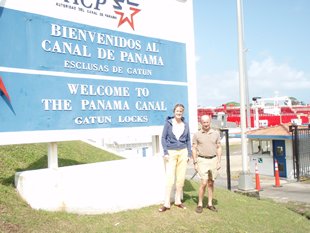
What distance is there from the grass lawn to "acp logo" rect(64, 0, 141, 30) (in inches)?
115

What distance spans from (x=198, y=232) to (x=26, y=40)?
3.53 meters

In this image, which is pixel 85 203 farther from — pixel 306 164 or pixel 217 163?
pixel 306 164

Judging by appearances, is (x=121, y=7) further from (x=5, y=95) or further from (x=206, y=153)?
(x=206, y=153)

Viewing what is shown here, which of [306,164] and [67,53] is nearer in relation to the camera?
[67,53]

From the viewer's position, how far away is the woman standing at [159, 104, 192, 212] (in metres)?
6.26

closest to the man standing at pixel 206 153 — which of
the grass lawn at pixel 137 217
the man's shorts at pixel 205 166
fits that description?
the man's shorts at pixel 205 166

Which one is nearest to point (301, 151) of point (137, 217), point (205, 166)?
point (205, 166)

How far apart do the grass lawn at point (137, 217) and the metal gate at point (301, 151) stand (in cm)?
849

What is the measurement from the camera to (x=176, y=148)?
6.27m

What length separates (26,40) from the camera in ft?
16.6

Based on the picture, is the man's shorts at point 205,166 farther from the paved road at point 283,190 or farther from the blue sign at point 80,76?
the paved road at point 283,190

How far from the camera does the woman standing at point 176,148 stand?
6.26 meters

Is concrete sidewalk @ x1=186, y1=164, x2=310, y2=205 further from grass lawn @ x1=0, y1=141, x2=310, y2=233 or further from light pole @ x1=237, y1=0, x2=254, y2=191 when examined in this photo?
grass lawn @ x1=0, y1=141, x2=310, y2=233

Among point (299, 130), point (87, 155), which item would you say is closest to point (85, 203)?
point (87, 155)
